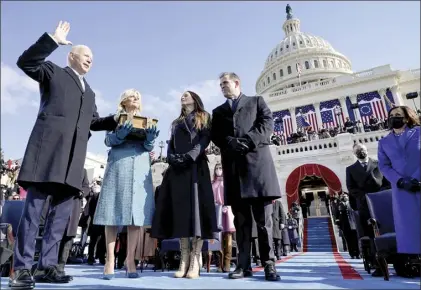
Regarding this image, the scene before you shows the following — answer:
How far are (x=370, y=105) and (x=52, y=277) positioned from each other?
36.9m

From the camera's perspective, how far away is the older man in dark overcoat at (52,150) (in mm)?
2428

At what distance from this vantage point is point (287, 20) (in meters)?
74.9

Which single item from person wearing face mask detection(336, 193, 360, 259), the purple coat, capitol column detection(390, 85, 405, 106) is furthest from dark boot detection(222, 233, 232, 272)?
capitol column detection(390, 85, 405, 106)

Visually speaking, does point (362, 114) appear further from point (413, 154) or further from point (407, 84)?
point (413, 154)

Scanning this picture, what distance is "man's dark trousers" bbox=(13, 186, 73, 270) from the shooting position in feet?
7.55

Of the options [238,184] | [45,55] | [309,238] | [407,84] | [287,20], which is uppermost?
[287,20]

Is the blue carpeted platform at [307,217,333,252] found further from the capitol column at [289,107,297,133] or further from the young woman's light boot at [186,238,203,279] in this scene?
the capitol column at [289,107,297,133]

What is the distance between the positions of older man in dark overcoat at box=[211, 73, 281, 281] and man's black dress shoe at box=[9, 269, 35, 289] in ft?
5.47

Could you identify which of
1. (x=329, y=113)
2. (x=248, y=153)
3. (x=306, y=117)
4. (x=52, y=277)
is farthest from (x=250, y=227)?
Result: (x=329, y=113)

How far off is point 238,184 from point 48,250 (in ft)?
6.28

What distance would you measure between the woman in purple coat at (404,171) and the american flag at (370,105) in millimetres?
32559

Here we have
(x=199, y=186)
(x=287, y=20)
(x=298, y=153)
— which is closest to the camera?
(x=199, y=186)

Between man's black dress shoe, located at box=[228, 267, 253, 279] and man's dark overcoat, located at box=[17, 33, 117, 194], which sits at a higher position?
man's dark overcoat, located at box=[17, 33, 117, 194]

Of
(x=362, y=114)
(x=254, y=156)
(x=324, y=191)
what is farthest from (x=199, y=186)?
(x=362, y=114)
